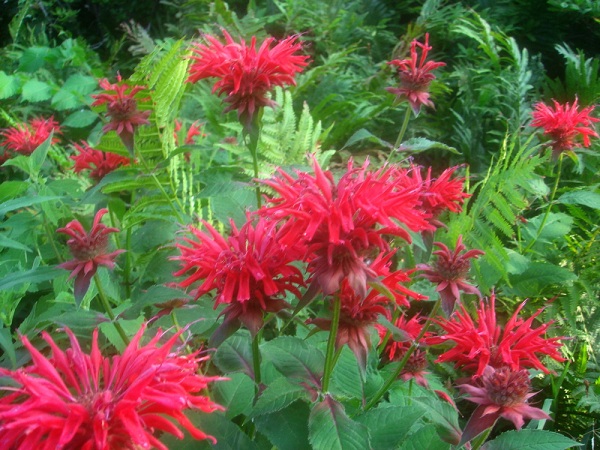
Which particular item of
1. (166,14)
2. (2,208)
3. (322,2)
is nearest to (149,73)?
(2,208)

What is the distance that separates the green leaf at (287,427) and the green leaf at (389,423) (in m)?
0.09

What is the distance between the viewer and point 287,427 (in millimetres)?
722

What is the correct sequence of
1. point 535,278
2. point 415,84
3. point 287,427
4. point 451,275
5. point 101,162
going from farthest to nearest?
point 535,278, point 101,162, point 415,84, point 451,275, point 287,427

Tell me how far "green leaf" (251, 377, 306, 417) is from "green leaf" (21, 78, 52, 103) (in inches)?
94.4

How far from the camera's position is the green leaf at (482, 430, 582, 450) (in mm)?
727

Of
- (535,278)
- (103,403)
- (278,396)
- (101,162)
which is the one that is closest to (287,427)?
(278,396)

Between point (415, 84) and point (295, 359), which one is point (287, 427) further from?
point (415, 84)

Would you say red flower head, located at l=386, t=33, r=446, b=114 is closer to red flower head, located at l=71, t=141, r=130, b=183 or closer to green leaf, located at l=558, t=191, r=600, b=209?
green leaf, located at l=558, t=191, r=600, b=209

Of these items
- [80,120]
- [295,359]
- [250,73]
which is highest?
[250,73]

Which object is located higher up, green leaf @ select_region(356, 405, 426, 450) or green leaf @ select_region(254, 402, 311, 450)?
green leaf @ select_region(254, 402, 311, 450)

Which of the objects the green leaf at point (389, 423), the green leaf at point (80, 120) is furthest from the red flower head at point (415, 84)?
the green leaf at point (80, 120)

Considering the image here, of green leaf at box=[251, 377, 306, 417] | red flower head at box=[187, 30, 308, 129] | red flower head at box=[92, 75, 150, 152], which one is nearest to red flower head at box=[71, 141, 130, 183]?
red flower head at box=[92, 75, 150, 152]

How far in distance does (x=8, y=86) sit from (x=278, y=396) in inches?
101

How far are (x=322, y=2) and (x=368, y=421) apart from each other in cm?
302
